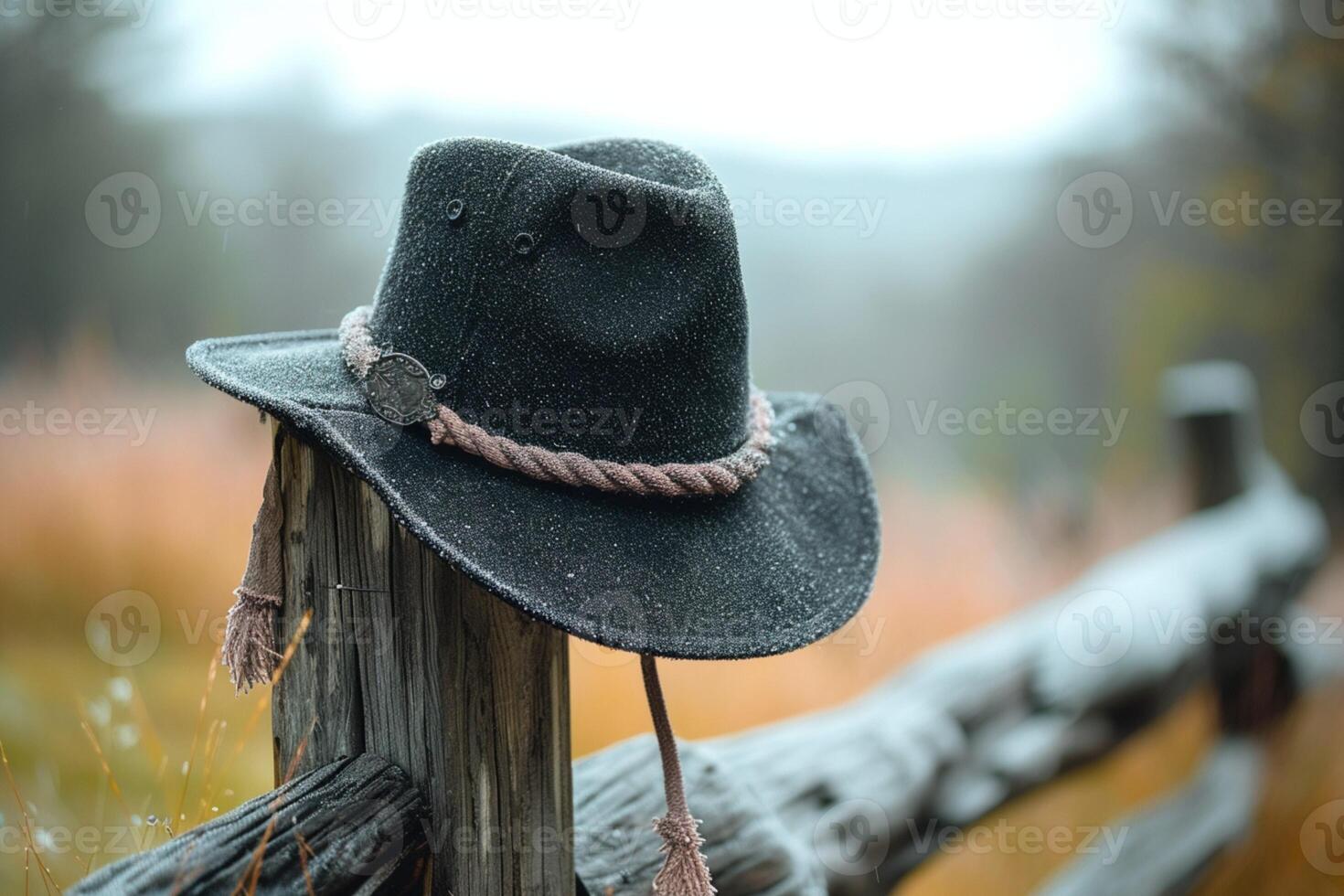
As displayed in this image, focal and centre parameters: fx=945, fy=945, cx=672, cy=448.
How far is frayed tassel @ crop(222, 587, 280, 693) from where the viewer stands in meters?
1.17

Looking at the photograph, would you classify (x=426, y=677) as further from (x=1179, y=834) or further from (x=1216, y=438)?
(x=1216, y=438)

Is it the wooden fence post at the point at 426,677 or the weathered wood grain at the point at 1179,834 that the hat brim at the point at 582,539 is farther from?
the weathered wood grain at the point at 1179,834

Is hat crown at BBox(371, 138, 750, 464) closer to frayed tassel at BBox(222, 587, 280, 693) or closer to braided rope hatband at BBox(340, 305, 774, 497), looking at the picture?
braided rope hatband at BBox(340, 305, 774, 497)

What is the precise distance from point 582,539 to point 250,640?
0.46m

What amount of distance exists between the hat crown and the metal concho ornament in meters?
0.02

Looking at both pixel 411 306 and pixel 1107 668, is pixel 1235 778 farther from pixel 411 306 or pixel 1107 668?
pixel 411 306

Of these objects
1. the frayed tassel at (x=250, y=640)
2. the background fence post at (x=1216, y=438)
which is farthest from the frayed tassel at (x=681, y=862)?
the background fence post at (x=1216, y=438)

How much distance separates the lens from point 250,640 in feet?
3.88

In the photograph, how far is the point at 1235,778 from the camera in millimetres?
3146

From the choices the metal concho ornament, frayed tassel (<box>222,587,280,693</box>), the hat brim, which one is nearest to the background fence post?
the hat brim

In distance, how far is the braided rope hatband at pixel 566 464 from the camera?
3.57 feet

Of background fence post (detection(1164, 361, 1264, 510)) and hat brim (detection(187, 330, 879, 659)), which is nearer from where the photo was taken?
hat brim (detection(187, 330, 879, 659))

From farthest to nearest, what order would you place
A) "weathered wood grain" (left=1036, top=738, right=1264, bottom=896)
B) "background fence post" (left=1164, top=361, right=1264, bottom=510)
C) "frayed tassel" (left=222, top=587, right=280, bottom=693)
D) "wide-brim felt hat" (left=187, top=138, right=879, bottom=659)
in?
"background fence post" (left=1164, top=361, right=1264, bottom=510) → "weathered wood grain" (left=1036, top=738, right=1264, bottom=896) → "frayed tassel" (left=222, top=587, right=280, bottom=693) → "wide-brim felt hat" (left=187, top=138, right=879, bottom=659)

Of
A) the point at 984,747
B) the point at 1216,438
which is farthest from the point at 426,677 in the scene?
the point at 1216,438
